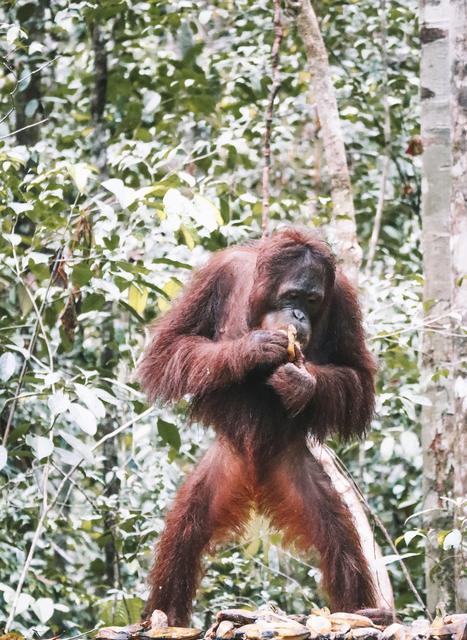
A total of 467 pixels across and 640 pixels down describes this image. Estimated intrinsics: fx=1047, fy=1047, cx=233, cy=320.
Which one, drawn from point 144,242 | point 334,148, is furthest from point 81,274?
point 334,148

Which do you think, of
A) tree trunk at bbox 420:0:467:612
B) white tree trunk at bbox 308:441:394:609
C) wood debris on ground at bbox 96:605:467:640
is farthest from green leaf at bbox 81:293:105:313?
wood debris on ground at bbox 96:605:467:640

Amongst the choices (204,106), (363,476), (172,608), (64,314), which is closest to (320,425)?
(172,608)

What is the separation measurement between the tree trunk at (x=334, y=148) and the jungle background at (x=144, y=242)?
0.09 meters

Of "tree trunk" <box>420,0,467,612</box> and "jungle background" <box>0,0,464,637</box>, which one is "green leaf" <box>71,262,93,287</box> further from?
"tree trunk" <box>420,0,467,612</box>

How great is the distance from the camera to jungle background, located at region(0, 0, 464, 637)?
150 inches

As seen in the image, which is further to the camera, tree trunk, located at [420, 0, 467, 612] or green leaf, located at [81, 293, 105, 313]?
tree trunk, located at [420, 0, 467, 612]

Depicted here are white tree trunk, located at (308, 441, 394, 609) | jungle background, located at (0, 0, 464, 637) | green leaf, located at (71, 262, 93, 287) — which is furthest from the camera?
jungle background, located at (0, 0, 464, 637)

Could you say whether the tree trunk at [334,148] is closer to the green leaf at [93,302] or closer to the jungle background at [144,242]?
the jungle background at [144,242]

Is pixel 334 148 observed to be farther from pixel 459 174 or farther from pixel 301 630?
pixel 301 630

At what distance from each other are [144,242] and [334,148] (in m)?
0.90

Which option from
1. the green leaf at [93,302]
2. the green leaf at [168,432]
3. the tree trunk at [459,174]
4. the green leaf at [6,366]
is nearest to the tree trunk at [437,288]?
the tree trunk at [459,174]

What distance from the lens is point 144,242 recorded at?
452cm

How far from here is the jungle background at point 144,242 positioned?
3.80 metres

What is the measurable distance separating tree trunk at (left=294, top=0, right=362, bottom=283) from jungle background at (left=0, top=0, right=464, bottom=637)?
0.09 m
